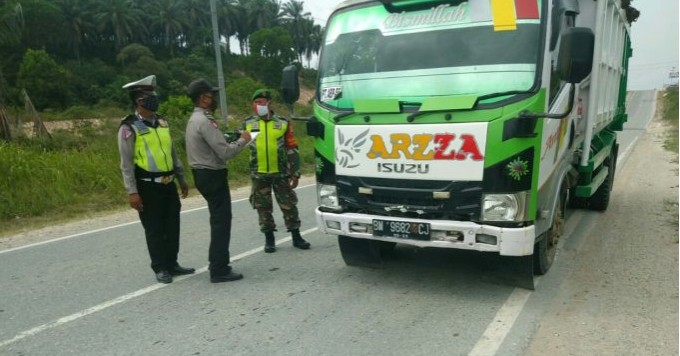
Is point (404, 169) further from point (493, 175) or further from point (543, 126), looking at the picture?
point (543, 126)

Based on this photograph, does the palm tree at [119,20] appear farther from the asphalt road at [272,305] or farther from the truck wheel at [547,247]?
the truck wheel at [547,247]

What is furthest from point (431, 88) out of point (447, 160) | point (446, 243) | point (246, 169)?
point (246, 169)

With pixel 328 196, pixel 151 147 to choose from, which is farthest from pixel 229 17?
pixel 328 196

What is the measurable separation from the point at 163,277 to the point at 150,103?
1.56 m

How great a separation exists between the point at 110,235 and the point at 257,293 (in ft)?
11.1

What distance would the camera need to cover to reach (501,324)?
363 centimetres

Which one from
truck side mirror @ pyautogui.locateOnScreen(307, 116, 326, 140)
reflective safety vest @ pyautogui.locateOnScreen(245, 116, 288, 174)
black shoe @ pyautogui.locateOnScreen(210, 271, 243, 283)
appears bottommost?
black shoe @ pyautogui.locateOnScreen(210, 271, 243, 283)

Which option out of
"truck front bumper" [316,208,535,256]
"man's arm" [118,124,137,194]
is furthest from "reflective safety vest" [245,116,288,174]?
"truck front bumper" [316,208,535,256]

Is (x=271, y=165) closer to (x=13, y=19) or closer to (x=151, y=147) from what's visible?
(x=151, y=147)

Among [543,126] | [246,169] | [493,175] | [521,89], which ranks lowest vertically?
[246,169]

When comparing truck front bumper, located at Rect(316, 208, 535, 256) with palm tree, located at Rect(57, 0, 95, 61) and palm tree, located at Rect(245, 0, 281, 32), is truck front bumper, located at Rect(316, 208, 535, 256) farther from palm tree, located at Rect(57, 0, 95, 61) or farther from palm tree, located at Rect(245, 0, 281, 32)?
palm tree, located at Rect(245, 0, 281, 32)

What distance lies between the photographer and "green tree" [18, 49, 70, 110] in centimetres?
5372

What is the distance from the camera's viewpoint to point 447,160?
3.72 meters

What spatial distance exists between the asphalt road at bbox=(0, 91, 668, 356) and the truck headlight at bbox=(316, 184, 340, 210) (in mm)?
716
